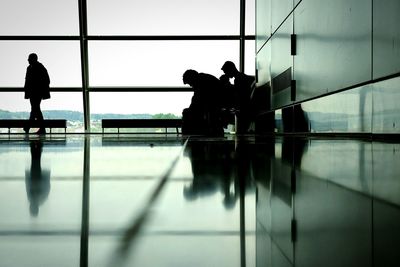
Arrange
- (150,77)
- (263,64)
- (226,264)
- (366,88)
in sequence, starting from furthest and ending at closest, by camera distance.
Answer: (150,77) < (263,64) < (366,88) < (226,264)

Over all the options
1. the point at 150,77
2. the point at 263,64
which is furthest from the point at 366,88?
the point at 150,77

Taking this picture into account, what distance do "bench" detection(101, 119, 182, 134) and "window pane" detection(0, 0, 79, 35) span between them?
228 cm

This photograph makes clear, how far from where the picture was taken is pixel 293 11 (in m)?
7.38

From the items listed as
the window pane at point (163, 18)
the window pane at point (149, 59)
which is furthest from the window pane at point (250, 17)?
the window pane at point (149, 59)

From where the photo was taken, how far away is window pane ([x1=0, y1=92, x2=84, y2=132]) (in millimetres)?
12562

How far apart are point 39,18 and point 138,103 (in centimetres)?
316

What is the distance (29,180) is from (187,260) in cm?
88

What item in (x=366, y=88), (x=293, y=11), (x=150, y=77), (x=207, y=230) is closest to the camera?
(x=207, y=230)

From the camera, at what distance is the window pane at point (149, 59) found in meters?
12.5

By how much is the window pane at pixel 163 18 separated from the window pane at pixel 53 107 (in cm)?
170

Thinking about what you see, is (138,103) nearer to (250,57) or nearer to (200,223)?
(250,57)

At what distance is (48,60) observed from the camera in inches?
509

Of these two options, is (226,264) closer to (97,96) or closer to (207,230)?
(207,230)

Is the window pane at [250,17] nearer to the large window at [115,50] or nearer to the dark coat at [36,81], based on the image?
the large window at [115,50]
